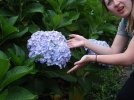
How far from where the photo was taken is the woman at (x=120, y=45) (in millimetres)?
2461

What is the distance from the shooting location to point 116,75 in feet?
13.9

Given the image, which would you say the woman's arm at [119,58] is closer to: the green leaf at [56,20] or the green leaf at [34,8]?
the green leaf at [56,20]

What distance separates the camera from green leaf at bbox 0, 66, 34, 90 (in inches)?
85.4

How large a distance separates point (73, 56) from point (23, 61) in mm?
497

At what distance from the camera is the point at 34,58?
2430 mm

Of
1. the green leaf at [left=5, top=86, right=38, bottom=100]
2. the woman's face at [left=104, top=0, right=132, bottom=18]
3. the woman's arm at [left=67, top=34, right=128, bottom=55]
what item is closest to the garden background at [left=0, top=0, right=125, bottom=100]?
the green leaf at [left=5, top=86, right=38, bottom=100]

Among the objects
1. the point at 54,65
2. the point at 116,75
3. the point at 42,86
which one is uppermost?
the point at 54,65

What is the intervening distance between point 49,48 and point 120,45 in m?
0.66

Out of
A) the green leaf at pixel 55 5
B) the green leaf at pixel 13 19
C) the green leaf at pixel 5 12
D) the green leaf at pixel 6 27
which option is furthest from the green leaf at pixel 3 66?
the green leaf at pixel 55 5

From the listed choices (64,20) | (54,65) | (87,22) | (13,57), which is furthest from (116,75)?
(13,57)

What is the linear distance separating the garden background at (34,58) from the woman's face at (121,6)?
0.45 m

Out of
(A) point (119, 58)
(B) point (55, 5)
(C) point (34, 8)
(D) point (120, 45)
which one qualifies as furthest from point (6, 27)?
(D) point (120, 45)

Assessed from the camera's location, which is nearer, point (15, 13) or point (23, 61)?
point (23, 61)

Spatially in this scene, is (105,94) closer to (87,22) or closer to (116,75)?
(116,75)
